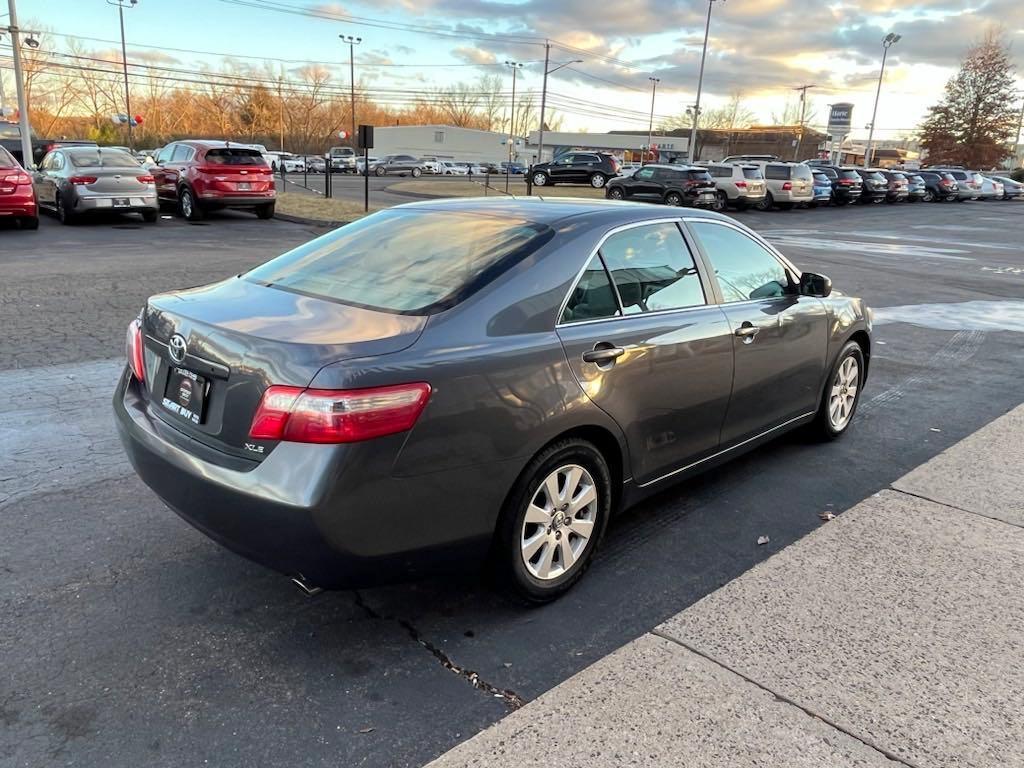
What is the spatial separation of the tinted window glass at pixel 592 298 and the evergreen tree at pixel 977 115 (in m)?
85.4

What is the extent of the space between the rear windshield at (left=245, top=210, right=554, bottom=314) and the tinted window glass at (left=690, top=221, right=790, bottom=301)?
113cm

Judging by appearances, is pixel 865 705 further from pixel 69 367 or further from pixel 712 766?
pixel 69 367

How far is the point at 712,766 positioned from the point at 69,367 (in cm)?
561

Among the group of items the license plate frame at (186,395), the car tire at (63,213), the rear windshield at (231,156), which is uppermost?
the rear windshield at (231,156)

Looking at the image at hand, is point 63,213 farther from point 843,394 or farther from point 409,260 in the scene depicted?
point 843,394

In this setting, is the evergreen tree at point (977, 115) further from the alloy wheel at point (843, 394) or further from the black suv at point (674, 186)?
the alloy wheel at point (843, 394)

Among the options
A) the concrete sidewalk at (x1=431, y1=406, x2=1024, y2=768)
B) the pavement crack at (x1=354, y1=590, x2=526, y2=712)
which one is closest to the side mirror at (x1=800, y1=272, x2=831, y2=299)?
the concrete sidewalk at (x1=431, y1=406, x2=1024, y2=768)

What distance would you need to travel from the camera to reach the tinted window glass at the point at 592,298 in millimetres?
3115

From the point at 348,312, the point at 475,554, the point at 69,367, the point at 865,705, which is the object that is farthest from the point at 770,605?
the point at 69,367

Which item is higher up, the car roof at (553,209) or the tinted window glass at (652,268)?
the car roof at (553,209)

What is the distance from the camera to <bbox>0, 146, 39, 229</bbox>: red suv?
540 inches

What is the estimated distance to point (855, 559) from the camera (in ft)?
11.4

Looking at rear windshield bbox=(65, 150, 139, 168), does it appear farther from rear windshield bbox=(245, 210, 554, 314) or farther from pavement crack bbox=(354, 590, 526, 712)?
pavement crack bbox=(354, 590, 526, 712)

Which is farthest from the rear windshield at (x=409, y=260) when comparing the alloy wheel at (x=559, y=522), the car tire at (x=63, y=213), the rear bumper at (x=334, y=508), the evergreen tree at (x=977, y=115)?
the evergreen tree at (x=977, y=115)
